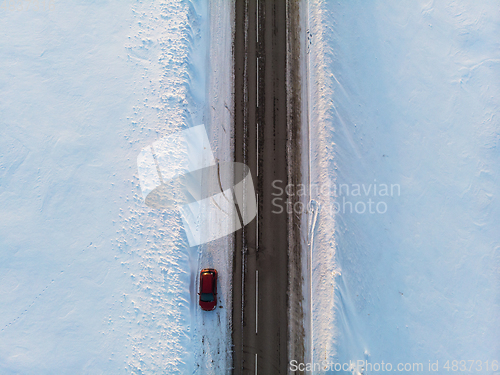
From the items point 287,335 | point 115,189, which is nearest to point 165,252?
point 115,189

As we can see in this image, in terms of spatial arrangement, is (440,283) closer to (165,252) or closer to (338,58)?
(338,58)

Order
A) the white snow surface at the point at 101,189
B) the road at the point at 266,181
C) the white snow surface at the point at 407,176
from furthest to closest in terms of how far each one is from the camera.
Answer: the road at the point at 266,181 < the white snow surface at the point at 407,176 < the white snow surface at the point at 101,189

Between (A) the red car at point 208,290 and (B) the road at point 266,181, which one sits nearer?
(A) the red car at point 208,290

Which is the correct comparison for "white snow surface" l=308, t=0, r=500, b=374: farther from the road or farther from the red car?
the red car

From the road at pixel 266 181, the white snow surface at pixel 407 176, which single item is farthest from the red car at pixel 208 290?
the white snow surface at pixel 407 176

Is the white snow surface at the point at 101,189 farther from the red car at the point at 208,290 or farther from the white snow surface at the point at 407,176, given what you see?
the white snow surface at the point at 407,176

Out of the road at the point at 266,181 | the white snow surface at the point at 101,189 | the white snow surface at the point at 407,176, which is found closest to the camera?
the white snow surface at the point at 101,189
